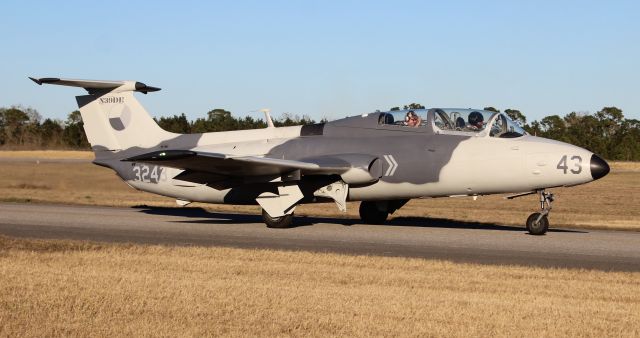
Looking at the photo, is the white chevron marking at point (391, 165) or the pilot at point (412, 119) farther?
the pilot at point (412, 119)

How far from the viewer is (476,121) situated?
66.5 feet

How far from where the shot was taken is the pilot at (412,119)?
20875 millimetres

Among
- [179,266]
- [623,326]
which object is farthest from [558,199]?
[623,326]

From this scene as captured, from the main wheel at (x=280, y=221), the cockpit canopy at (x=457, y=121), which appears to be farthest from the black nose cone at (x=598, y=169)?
the main wheel at (x=280, y=221)

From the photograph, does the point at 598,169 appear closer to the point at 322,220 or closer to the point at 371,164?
the point at 371,164

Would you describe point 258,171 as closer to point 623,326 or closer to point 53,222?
point 53,222

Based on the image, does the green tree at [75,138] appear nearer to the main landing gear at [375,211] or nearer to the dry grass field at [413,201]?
the dry grass field at [413,201]

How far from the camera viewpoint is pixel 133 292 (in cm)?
1110

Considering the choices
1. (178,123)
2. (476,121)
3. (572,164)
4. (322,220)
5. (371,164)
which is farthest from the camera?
(178,123)

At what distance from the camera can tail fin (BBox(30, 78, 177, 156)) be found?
965 inches

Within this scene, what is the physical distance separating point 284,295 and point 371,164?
389 inches

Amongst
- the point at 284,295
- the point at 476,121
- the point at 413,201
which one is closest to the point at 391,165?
the point at 476,121

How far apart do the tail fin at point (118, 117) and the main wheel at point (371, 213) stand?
5.75 m

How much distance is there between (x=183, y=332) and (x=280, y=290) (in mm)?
2691
